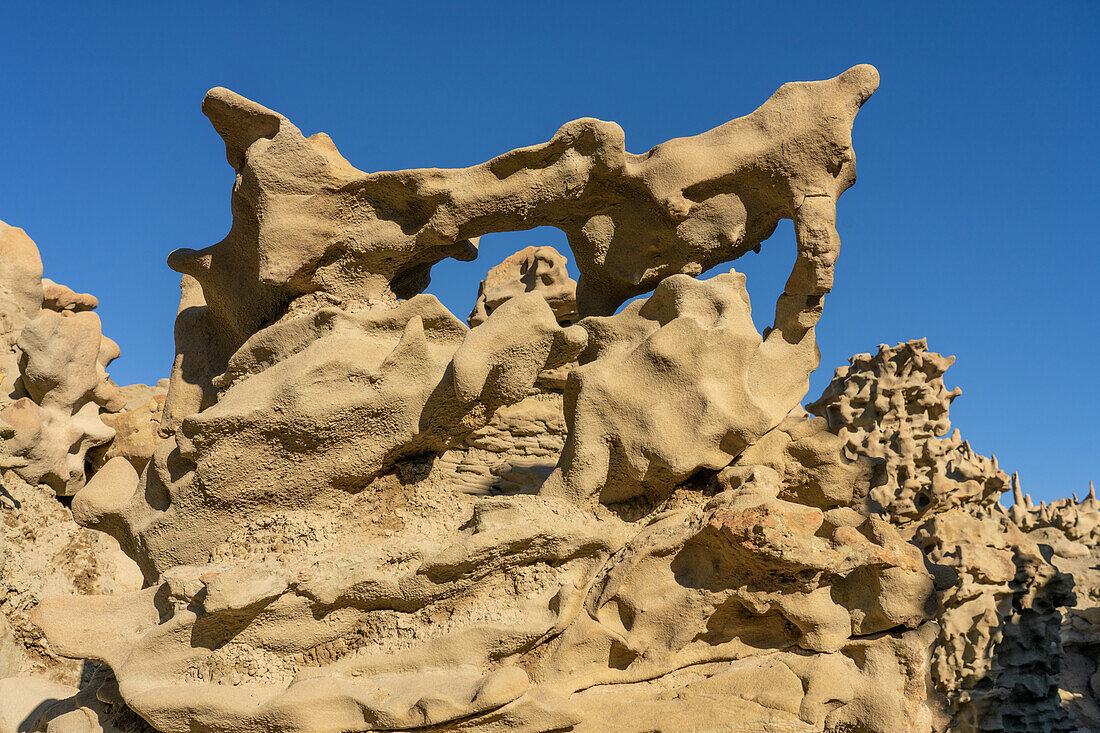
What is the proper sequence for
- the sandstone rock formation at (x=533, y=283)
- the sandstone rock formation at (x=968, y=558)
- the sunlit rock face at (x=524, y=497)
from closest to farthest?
the sunlit rock face at (x=524, y=497) → the sandstone rock formation at (x=968, y=558) → the sandstone rock formation at (x=533, y=283)

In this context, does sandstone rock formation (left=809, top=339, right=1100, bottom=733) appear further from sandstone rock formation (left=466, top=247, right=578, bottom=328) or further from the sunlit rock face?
sandstone rock formation (left=466, top=247, right=578, bottom=328)

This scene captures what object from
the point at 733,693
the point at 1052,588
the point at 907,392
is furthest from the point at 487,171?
the point at 1052,588

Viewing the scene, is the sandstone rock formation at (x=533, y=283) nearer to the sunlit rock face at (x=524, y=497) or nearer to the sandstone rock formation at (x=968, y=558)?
the sunlit rock face at (x=524, y=497)

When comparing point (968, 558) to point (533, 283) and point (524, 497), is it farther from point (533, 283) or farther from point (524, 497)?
point (533, 283)

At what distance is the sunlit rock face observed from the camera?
3703mm

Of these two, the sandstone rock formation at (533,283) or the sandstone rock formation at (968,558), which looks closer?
the sandstone rock formation at (968,558)

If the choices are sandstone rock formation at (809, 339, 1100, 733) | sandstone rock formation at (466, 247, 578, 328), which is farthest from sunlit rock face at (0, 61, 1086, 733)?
sandstone rock formation at (466, 247, 578, 328)

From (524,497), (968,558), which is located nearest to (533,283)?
(524,497)

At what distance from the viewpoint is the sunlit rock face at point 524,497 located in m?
3.70

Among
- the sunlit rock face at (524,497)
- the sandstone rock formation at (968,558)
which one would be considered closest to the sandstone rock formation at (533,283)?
the sunlit rock face at (524,497)

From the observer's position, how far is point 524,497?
394 cm

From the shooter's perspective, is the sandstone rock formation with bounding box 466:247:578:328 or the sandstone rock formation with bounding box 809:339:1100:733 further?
the sandstone rock formation with bounding box 466:247:578:328

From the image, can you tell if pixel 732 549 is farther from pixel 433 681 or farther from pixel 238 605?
pixel 238 605

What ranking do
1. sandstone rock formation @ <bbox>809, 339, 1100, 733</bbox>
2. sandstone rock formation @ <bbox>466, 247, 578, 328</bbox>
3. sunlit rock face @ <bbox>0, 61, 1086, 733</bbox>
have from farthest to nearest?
1. sandstone rock formation @ <bbox>466, 247, 578, 328</bbox>
2. sandstone rock formation @ <bbox>809, 339, 1100, 733</bbox>
3. sunlit rock face @ <bbox>0, 61, 1086, 733</bbox>
